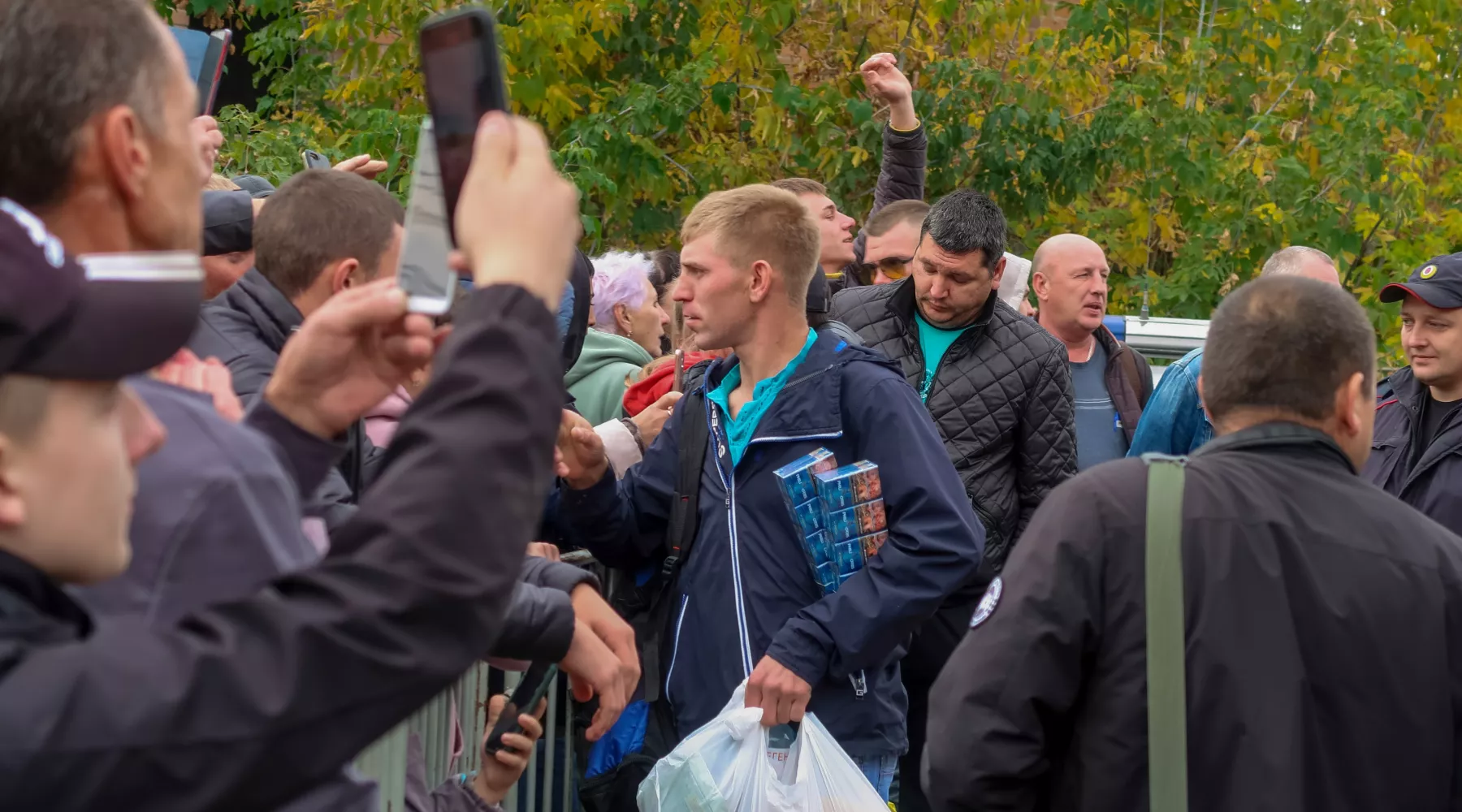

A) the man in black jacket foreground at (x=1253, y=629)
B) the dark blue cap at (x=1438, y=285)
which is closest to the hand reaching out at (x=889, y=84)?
the dark blue cap at (x=1438, y=285)

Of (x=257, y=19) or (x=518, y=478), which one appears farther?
(x=257, y=19)

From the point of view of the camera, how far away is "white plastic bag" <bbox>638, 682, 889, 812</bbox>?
3.96 metres

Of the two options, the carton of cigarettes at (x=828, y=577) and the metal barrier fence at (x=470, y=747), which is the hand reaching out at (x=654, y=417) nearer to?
the metal barrier fence at (x=470, y=747)

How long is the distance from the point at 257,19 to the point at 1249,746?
12704 mm

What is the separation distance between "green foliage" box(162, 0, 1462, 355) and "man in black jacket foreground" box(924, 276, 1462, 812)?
247 inches

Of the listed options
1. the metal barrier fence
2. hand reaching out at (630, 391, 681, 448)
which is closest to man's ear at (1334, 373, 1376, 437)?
the metal barrier fence

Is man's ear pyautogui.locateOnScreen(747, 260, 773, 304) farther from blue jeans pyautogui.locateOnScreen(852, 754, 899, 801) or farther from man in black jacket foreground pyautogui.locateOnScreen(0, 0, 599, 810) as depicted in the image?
man in black jacket foreground pyautogui.locateOnScreen(0, 0, 599, 810)

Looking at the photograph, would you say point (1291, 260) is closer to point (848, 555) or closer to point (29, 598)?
point (848, 555)

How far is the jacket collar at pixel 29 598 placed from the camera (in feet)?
4.00

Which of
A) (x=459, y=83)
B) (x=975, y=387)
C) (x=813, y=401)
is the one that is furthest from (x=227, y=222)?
(x=975, y=387)

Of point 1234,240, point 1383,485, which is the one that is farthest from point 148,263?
point 1234,240

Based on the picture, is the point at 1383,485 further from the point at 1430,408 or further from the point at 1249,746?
the point at 1249,746

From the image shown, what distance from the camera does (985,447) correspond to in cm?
554

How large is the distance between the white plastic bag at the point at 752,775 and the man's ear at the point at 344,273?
154 cm
